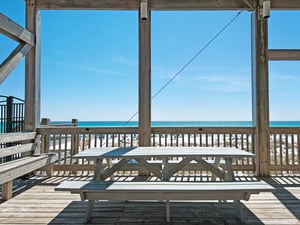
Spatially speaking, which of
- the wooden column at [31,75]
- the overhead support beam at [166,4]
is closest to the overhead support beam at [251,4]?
the overhead support beam at [166,4]

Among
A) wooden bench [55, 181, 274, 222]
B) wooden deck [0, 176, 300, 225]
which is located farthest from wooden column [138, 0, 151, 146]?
wooden bench [55, 181, 274, 222]

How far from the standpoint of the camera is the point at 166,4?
396cm

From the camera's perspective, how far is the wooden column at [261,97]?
3957 mm

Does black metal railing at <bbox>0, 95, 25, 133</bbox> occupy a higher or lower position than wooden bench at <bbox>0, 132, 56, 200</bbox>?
higher

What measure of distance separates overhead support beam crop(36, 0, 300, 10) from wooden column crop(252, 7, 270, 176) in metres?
0.33

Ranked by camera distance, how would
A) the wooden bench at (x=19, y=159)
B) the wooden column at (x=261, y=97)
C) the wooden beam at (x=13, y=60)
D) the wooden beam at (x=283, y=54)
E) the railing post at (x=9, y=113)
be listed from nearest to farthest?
the wooden bench at (x=19, y=159)
the wooden beam at (x=13, y=60)
the wooden beam at (x=283, y=54)
the wooden column at (x=261, y=97)
the railing post at (x=9, y=113)

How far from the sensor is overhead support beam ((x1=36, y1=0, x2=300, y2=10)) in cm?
393

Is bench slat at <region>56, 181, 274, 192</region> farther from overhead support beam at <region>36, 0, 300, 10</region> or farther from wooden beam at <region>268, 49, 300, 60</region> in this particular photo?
overhead support beam at <region>36, 0, 300, 10</region>

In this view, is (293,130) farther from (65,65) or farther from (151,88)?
(65,65)

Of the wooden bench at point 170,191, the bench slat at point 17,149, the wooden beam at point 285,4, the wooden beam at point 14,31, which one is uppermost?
the wooden beam at point 285,4

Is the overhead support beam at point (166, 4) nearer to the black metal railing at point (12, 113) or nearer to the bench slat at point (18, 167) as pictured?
the black metal railing at point (12, 113)

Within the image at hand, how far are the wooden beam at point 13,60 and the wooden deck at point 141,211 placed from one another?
1615 mm

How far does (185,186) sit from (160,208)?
63cm

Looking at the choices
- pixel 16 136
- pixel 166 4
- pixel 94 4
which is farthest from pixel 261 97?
pixel 16 136
